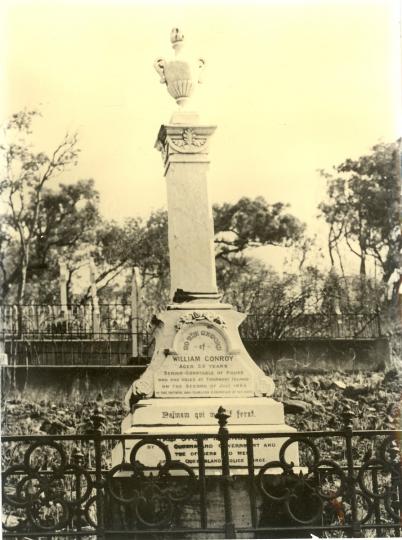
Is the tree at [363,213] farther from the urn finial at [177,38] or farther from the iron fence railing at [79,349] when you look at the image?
the iron fence railing at [79,349]

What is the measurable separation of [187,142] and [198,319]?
85.1 inches

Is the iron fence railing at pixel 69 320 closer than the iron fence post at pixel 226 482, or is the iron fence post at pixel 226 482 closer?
the iron fence post at pixel 226 482

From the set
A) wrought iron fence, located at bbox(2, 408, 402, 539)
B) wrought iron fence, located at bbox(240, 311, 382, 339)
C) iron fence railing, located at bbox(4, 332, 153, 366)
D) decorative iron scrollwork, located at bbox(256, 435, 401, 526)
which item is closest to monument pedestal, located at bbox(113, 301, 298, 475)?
wrought iron fence, located at bbox(2, 408, 402, 539)

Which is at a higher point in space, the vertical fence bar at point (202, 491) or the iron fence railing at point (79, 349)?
the iron fence railing at point (79, 349)

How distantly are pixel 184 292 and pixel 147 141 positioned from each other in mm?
3319

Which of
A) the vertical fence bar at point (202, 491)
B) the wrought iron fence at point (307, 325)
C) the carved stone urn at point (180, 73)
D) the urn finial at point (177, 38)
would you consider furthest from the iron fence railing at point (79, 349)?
the vertical fence bar at point (202, 491)

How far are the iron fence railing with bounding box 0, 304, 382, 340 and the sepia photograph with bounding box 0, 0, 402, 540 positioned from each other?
0.05 metres

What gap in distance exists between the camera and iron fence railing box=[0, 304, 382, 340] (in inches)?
589

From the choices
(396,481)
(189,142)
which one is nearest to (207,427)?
(396,481)

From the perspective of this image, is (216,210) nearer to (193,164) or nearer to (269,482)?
(193,164)

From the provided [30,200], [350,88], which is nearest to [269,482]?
[350,88]

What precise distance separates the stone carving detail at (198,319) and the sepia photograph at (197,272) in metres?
0.02

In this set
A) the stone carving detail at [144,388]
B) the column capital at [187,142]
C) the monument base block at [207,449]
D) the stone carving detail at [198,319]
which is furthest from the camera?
the column capital at [187,142]

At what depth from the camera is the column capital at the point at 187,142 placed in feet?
33.3
